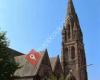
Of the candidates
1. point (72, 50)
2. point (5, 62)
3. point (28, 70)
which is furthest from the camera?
point (72, 50)

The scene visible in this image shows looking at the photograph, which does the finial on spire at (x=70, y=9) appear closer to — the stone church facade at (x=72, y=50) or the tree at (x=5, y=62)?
the stone church facade at (x=72, y=50)

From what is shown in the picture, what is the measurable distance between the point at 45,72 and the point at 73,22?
1453 inches

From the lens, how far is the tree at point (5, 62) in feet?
107

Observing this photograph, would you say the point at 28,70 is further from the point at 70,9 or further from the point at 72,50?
the point at 70,9

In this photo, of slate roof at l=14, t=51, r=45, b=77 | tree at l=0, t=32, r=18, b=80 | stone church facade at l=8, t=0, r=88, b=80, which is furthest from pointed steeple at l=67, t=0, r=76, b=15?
tree at l=0, t=32, r=18, b=80

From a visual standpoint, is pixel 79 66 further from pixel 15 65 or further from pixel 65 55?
pixel 15 65

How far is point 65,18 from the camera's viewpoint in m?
88.7

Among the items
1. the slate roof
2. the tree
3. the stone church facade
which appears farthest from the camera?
the stone church facade

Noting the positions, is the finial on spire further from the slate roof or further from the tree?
the tree

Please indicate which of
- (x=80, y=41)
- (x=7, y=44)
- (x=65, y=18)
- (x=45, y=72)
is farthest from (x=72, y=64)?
(x=7, y=44)

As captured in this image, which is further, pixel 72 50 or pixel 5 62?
pixel 72 50

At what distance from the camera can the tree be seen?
3269 centimetres

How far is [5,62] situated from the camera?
33125 mm

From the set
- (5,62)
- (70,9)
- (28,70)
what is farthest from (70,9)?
(5,62)
